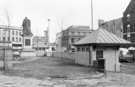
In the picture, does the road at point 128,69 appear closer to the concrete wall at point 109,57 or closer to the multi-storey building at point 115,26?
the concrete wall at point 109,57

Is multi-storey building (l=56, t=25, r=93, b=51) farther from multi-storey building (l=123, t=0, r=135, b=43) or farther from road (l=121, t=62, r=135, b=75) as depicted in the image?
road (l=121, t=62, r=135, b=75)

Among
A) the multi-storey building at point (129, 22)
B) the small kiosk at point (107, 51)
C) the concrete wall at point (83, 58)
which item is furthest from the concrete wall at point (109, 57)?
the multi-storey building at point (129, 22)

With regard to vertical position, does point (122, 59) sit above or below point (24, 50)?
below

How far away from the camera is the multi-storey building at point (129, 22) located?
1479 inches

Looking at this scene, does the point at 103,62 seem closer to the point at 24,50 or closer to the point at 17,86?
the point at 17,86

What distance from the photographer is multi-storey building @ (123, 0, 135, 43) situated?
3756 centimetres

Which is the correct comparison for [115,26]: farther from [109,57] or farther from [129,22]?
[109,57]

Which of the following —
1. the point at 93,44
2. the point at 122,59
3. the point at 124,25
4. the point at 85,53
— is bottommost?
A: the point at 122,59

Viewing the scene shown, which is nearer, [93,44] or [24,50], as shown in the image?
[93,44]

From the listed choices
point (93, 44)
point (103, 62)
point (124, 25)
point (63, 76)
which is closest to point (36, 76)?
point (63, 76)

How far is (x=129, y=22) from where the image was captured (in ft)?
127

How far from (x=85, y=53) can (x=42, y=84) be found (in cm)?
835

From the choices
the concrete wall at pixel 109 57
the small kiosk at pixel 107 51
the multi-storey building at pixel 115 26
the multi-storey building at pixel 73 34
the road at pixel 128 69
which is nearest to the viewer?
the small kiosk at pixel 107 51

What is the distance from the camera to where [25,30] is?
26625 millimetres
